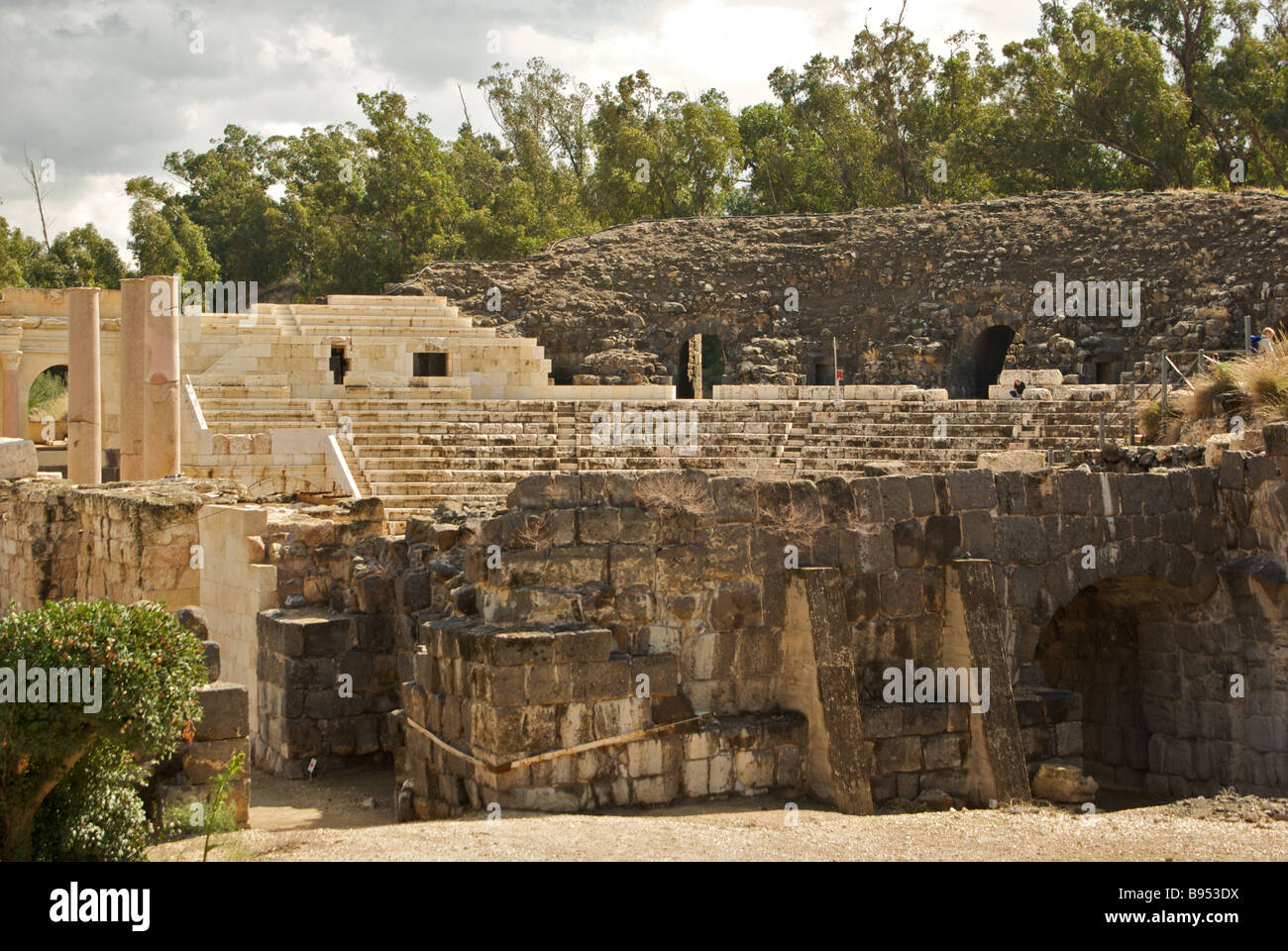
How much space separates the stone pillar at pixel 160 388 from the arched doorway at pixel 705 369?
52.7 feet

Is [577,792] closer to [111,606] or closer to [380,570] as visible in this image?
[111,606]

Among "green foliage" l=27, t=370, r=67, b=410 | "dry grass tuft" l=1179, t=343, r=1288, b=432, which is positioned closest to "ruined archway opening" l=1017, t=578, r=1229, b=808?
"dry grass tuft" l=1179, t=343, r=1288, b=432

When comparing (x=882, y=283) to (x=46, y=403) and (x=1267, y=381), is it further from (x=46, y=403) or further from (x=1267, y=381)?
(x=1267, y=381)

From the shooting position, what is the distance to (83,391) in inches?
728

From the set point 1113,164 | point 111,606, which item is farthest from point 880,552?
point 1113,164

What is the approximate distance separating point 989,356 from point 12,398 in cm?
2349

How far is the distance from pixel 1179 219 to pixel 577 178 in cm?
2495

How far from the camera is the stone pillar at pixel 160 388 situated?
1753 centimetres

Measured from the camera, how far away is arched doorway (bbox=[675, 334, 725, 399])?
35.6 meters

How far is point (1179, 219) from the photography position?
3155 centimetres

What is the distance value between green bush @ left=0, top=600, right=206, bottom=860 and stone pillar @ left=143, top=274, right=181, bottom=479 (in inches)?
474

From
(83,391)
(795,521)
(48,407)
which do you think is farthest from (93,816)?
(48,407)

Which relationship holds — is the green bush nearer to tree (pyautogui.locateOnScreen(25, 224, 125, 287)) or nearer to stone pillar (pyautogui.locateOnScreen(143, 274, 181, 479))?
stone pillar (pyautogui.locateOnScreen(143, 274, 181, 479))

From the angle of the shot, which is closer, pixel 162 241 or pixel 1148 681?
pixel 1148 681
